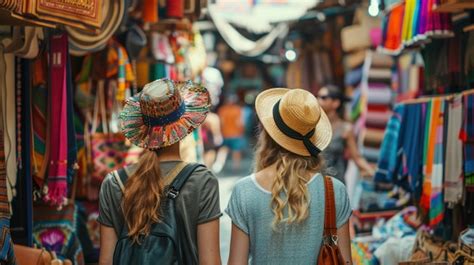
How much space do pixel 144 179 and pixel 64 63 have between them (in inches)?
74.6

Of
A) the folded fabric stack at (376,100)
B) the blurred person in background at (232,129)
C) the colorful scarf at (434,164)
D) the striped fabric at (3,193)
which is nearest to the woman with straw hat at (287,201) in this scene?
the striped fabric at (3,193)

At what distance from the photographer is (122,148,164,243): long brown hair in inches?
154

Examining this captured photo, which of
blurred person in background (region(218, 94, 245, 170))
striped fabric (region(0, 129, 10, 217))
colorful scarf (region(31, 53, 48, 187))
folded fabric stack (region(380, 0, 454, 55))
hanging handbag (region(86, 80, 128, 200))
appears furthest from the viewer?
blurred person in background (region(218, 94, 245, 170))

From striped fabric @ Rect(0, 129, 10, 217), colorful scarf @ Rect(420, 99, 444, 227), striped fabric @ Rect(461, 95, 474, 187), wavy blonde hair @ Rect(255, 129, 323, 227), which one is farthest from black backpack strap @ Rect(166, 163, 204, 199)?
colorful scarf @ Rect(420, 99, 444, 227)

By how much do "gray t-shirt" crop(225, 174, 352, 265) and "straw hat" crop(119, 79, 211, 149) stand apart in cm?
40

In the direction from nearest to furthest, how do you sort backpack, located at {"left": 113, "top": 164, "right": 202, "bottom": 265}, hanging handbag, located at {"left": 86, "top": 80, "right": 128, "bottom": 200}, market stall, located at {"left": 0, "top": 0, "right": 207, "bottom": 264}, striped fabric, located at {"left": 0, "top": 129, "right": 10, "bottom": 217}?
backpack, located at {"left": 113, "top": 164, "right": 202, "bottom": 265} → striped fabric, located at {"left": 0, "top": 129, "right": 10, "bottom": 217} → market stall, located at {"left": 0, "top": 0, "right": 207, "bottom": 264} → hanging handbag, located at {"left": 86, "top": 80, "right": 128, "bottom": 200}

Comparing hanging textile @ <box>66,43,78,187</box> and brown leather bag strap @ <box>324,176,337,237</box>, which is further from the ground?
hanging textile @ <box>66,43,78,187</box>

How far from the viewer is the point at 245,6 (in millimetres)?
11211

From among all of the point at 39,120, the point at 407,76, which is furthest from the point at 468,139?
the point at 407,76

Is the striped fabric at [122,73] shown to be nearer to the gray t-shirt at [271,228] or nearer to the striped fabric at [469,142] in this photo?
the striped fabric at [469,142]

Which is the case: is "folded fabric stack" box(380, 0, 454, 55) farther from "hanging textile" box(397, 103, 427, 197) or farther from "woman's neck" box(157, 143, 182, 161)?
"woman's neck" box(157, 143, 182, 161)

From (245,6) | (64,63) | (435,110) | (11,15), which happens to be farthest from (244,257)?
(245,6)

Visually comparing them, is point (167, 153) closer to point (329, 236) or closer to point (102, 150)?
point (329, 236)

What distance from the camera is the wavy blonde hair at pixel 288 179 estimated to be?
4051mm
